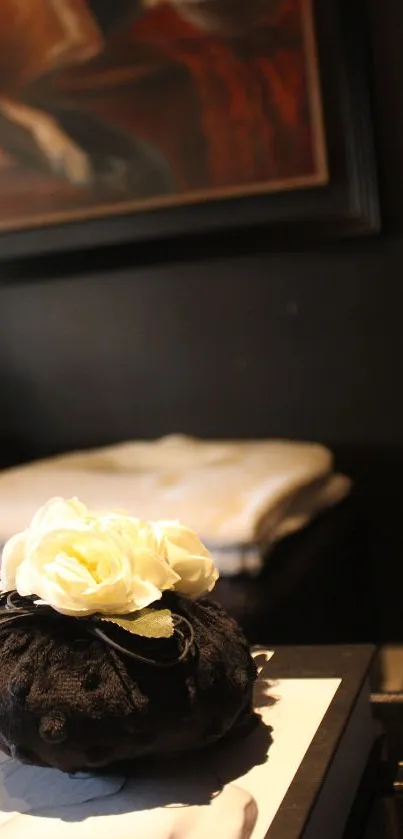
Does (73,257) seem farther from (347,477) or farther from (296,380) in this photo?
(347,477)

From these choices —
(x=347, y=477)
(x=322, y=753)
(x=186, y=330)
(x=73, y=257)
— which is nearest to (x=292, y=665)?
(x=322, y=753)

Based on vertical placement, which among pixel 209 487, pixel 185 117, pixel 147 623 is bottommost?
pixel 209 487

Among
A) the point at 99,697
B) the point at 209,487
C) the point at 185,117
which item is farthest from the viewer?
the point at 185,117

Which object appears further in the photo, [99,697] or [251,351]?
[251,351]

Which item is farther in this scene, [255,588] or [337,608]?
[337,608]

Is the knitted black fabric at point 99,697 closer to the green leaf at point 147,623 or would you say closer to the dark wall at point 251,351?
the green leaf at point 147,623

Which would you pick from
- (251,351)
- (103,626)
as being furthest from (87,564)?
(251,351)

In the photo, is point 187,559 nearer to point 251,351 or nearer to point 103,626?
point 103,626
